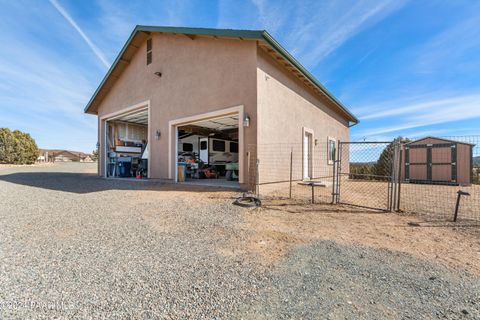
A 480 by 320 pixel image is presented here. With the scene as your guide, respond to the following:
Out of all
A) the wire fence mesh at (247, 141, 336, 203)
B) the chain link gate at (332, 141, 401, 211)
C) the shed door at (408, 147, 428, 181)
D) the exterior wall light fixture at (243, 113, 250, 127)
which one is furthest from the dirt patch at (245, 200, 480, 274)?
the shed door at (408, 147, 428, 181)

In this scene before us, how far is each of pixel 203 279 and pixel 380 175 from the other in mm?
11360

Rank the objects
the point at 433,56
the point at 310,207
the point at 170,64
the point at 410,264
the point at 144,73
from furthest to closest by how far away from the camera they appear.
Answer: the point at 144,73 < the point at 170,64 < the point at 433,56 < the point at 310,207 < the point at 410,264

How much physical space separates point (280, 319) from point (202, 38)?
Result: 9.48 meters

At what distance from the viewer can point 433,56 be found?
9211 mm

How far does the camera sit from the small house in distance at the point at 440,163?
36.6 feet

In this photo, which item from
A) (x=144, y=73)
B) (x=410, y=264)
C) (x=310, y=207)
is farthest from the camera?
(x=144, y=73)

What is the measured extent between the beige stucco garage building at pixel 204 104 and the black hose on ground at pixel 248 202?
1497mm

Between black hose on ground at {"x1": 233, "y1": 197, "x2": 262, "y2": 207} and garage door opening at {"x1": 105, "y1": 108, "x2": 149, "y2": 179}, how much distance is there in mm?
8503

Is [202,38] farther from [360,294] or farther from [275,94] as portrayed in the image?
[360,294]

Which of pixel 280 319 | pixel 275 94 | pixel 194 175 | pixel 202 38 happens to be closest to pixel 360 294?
pixel 280 319

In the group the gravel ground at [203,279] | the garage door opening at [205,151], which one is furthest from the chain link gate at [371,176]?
the garage door opening at [205,151]

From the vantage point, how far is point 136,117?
13.7m

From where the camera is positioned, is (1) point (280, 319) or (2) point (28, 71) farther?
(2) point (28, 71)

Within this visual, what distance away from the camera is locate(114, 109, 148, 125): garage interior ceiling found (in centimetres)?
1253
